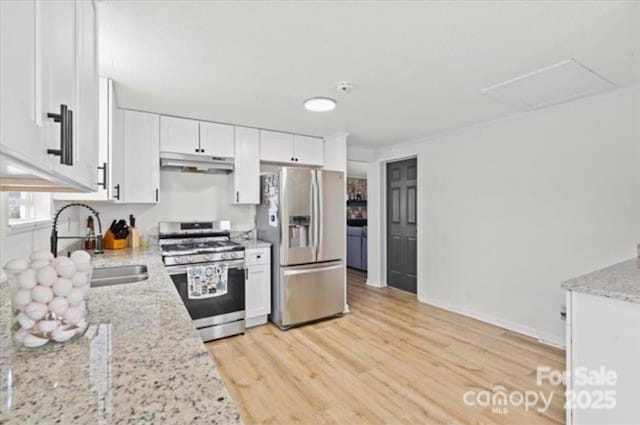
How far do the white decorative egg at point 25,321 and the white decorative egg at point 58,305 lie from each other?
5cm

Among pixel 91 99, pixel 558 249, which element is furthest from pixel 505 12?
pixel 558 249

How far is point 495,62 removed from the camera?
2.06m

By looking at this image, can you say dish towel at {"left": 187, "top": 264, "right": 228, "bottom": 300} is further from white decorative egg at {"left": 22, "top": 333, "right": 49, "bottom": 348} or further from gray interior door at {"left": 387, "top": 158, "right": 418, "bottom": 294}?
gray interior door at {"left": 387, "top": 158, "right": 418, "bottom": 294}

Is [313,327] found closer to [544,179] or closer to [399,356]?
[399,356]

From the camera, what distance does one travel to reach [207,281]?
297cm

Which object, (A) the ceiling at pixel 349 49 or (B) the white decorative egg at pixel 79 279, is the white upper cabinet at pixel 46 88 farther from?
(A) the ceiling at pixel 349 49

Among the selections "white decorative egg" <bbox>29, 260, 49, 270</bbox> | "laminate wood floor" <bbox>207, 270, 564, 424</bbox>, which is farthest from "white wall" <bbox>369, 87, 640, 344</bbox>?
"white decorative egg" <bbox>29, 260, 49, 270</bbox>

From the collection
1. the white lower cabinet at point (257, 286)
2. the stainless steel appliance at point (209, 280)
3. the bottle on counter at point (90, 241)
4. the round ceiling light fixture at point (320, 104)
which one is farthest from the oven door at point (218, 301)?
the round ceiling light fixture at point (320, 104)

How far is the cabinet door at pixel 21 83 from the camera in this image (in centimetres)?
47

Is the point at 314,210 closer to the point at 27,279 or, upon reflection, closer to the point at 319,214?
the point at 319,214

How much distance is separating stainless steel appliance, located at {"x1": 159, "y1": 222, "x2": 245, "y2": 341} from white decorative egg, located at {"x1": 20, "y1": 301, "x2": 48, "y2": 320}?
199 cm

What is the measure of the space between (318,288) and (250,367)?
121cm

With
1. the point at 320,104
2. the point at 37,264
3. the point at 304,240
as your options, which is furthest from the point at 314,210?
the point at 37,264

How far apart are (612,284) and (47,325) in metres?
2.26
